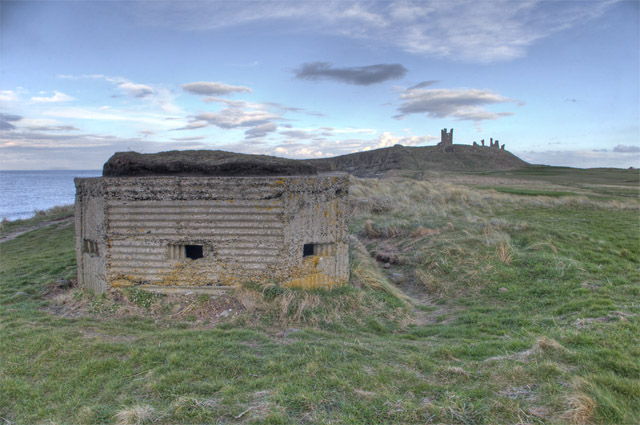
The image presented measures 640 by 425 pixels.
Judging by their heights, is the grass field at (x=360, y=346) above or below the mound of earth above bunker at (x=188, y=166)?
below

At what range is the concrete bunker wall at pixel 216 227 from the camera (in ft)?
22.2

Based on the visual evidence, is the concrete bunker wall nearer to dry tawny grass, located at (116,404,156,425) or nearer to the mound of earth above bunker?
the mound of earth above bunker

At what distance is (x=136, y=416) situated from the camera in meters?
3.32

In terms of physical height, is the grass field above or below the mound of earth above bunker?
below

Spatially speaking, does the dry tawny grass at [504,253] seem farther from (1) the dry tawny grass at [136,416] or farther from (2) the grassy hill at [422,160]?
(2) the grassy hill at [422,160]

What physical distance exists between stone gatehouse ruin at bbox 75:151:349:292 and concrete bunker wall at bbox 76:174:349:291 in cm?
2

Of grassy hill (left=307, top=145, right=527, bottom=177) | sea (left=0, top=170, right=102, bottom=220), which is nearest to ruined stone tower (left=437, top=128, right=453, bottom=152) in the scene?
grassy hill (left=307, top=145, right=527, bottom=177)

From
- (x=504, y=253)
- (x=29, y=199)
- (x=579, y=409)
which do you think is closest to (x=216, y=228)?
(x=579, y=409)

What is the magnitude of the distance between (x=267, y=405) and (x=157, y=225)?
4483 mm

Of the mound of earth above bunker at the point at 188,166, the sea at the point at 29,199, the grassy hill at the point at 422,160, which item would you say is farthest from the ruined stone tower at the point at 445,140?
the mound of earth above bunker at the point at 188,166

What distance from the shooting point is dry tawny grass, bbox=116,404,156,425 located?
326cm

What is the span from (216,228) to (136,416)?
382 centimetres

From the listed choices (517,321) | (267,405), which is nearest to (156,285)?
(267,405)

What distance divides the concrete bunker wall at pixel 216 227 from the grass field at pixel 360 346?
46cm
